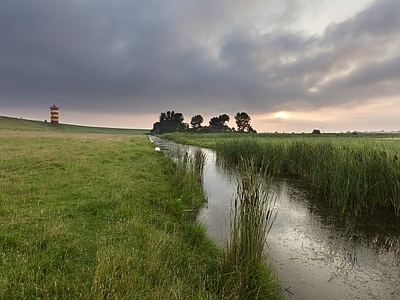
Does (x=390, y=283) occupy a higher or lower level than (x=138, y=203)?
lower

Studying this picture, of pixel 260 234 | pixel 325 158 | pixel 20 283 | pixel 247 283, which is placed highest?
pixel 325 158

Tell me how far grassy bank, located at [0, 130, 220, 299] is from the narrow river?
49.8 inches

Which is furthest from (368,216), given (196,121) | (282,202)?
Answer: (196,121)

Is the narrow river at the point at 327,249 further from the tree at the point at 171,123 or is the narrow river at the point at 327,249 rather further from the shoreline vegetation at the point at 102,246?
the tree at the point at 171,123

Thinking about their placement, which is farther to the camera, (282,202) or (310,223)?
(282,202)

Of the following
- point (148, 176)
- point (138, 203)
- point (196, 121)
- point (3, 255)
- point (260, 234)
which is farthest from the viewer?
point (196, 121)

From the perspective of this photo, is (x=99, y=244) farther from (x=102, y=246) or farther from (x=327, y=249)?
(x=327, y=249)

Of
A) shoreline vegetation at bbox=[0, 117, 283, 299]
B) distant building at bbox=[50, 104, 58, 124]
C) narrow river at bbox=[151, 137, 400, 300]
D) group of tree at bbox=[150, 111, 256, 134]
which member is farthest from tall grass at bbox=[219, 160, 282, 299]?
distant building at bbox=[50, 104, 58, 124]

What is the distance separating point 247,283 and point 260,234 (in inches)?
29.2

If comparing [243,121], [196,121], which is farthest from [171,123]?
[243,121]

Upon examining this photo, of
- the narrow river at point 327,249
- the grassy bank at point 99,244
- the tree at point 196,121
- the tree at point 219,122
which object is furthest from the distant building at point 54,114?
the narrow river at point 327,249

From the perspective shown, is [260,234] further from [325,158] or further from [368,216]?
[325,158]

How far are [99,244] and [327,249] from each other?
4.87 meters

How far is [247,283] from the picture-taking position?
3643mm
